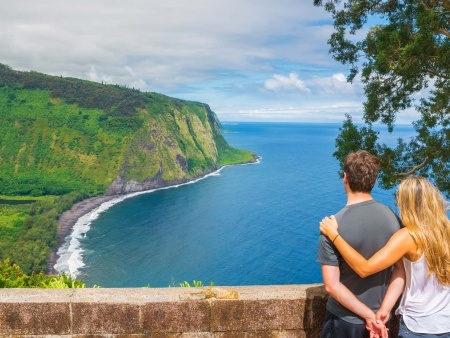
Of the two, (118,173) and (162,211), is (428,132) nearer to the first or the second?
(162,211)

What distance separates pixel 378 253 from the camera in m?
3.72

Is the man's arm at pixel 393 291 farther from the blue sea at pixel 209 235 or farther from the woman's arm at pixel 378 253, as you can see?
the blue sea at pixel 209 235

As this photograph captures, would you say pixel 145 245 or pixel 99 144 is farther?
pixel 99 144

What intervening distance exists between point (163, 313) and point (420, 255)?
9.25ft

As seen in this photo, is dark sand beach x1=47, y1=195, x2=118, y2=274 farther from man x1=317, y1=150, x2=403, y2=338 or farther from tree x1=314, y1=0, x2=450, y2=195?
man x1=317, y1=150, x2=403, y2=338

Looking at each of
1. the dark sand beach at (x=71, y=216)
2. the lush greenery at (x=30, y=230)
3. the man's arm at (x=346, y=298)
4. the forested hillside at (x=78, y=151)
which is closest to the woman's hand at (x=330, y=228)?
the man's arm at (x=346, y=298)

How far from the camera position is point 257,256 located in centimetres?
7919

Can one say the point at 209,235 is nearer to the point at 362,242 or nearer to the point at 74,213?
the point at 74,213

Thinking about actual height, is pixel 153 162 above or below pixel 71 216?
above

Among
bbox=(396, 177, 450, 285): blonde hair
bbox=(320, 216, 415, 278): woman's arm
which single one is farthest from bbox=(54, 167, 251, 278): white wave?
bbox=(396, 177, 450, 285): blonde hair

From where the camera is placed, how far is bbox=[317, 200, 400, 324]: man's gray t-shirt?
3.80 metres

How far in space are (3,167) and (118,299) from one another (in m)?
184

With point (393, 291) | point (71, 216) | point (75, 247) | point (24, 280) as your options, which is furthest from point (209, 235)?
point (393, 291)

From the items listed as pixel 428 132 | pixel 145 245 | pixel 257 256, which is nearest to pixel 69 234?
pixel 145 245
